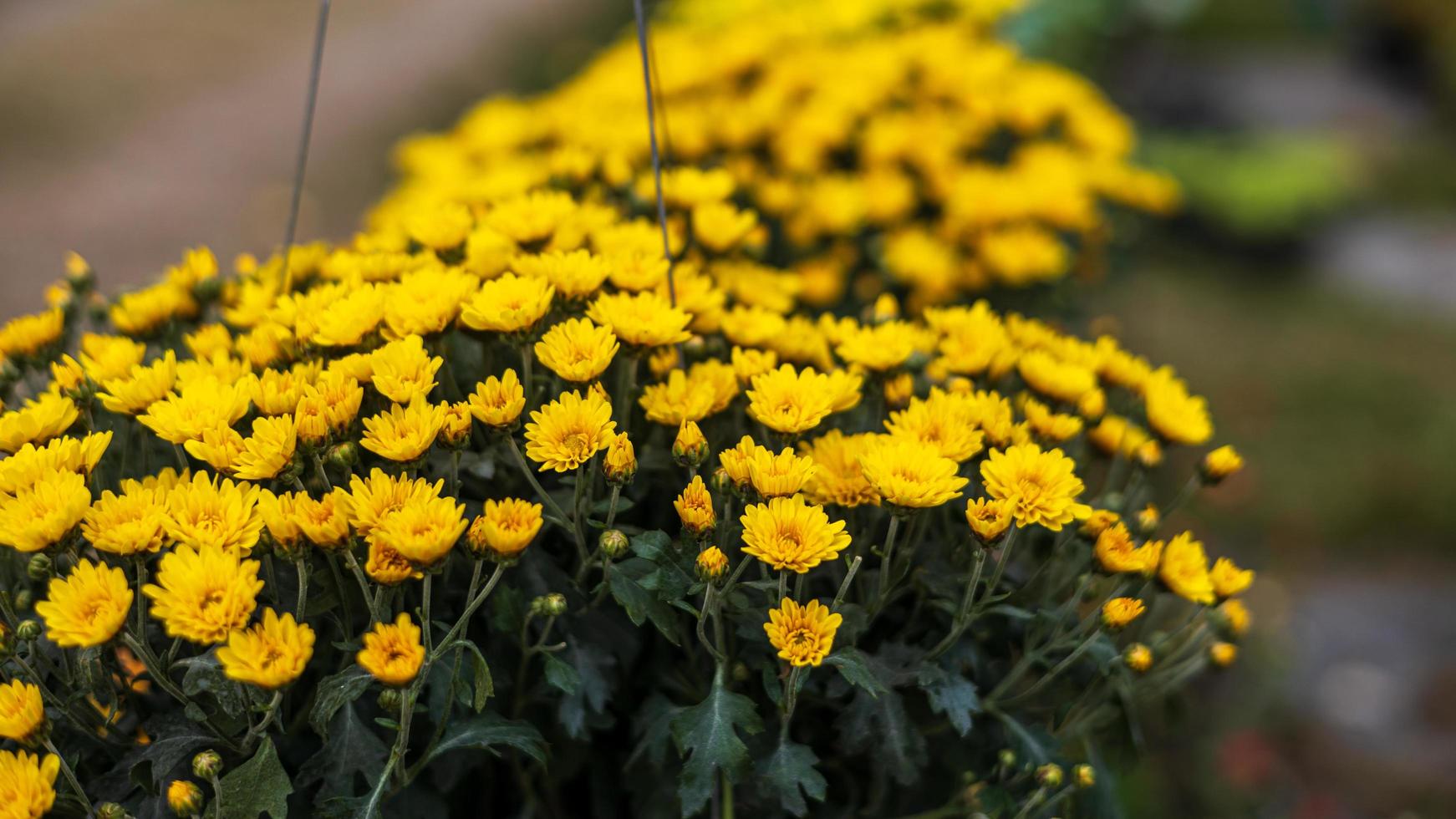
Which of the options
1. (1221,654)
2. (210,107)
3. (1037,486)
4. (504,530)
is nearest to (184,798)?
(504,530)

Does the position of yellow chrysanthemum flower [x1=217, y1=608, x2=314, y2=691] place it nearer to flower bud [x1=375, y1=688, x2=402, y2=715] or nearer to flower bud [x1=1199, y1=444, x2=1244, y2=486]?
flower bud [x1=375, y1=688, x2=402, y2=715]

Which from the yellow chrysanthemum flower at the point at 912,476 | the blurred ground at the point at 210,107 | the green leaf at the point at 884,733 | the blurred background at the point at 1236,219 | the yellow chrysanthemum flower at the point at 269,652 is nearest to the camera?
the yellow chrysanthemum flower at the point at 269,652

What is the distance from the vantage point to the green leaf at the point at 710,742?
1034 mm

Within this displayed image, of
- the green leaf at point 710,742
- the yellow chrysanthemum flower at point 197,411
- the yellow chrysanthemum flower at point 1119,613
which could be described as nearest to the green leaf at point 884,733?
the green leaf at point 710,742

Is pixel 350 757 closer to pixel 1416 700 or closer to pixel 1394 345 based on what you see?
pixel 1416 700

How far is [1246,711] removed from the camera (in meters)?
2.95

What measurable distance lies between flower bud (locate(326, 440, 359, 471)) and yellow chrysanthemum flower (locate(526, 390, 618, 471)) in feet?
0.53

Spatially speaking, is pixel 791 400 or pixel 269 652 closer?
pixel 269 652

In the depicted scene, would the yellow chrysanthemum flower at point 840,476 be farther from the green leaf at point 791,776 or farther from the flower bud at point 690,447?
the green leaf at point 791,776

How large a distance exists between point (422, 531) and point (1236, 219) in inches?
213

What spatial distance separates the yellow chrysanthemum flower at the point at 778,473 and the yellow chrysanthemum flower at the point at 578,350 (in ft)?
0.59

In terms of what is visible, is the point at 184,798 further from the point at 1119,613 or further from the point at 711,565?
the point at 1119,613

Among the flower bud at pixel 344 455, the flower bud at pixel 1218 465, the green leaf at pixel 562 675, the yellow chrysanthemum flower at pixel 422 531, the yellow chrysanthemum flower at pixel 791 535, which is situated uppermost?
the flower bud at pixel 344 455

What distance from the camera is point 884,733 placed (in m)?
1.12
